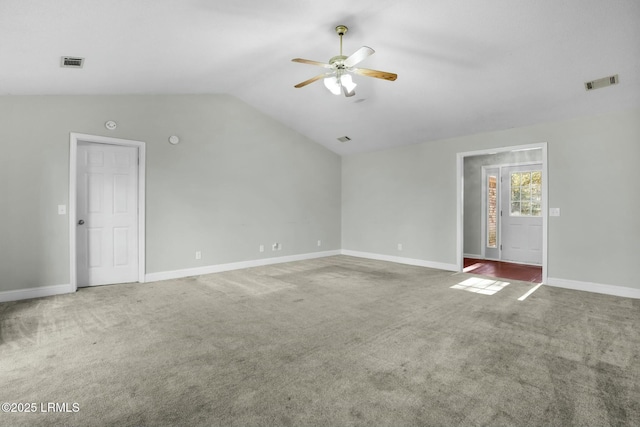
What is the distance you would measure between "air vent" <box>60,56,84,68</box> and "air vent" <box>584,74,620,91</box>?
5.64m

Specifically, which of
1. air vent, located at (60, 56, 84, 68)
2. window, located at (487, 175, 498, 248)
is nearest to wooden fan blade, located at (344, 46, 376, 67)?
air vent, located at (60, 56, 84, 68)

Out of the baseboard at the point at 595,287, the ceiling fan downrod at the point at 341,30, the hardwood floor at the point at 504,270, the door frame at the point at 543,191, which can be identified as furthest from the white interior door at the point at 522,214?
the ceiling fan downrod at the point at 341,30

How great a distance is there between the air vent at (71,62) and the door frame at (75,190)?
47.7 inches

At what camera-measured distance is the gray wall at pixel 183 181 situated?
3938 mm

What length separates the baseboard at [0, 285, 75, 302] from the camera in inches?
152

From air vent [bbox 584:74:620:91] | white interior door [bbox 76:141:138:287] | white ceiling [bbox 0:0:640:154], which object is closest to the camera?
white ceiling [bbox 0:0:640:154]

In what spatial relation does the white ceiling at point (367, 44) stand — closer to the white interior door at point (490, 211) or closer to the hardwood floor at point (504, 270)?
the white interior door at point (490, 211)

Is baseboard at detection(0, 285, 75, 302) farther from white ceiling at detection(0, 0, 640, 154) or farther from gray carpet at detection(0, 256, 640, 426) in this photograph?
white ceiling at detection(0, 0, 640, 154)

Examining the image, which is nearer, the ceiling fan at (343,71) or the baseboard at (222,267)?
the ceiling fan at (343,71)

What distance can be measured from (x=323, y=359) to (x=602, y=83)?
442 centimetres

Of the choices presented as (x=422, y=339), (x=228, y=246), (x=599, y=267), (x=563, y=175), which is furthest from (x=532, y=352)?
(x=228, y=246)

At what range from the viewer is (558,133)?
15.3 ft

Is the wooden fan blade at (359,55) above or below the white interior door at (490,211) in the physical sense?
above

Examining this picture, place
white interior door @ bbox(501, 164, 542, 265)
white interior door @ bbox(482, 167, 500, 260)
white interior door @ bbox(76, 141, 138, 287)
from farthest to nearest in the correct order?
white interior door @ bbox(482, 167, 500, 260)
white interior door @ bbox(501, 164, 542, 265)
white interior door @ bbox(76, 141, 138, 287)
